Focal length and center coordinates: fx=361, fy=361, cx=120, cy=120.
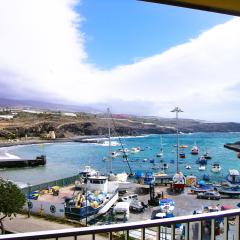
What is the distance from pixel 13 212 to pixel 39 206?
12.2 feet

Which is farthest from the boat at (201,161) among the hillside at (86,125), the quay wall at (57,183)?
the quay wall at (57,183)

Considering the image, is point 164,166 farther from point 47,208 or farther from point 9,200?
point 9,200

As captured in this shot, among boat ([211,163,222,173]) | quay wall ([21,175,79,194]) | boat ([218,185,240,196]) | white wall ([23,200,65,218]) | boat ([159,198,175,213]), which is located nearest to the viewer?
white wall ([23,200,65,218])

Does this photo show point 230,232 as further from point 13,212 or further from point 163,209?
point 163,209

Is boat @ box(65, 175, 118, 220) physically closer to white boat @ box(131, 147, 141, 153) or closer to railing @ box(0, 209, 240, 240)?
white boat @ box(131, 147, 141, 153)

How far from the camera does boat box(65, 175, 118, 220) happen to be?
13617 millimetres

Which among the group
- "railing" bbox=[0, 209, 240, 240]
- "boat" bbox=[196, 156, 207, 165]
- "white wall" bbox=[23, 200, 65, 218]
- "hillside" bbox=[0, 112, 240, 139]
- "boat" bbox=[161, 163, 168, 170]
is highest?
"hillside" bbox=[0, 112, 240, 139]

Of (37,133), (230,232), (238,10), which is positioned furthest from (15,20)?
(37,133)

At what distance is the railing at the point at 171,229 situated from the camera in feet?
3.14

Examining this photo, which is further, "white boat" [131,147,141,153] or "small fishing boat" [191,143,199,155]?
"small fishing boat" [191,143,199,155]

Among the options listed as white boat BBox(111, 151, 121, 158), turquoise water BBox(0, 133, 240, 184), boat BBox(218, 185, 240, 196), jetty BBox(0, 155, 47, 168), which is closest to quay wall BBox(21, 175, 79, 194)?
turquoise water BBox(0, 133, 240, 184)

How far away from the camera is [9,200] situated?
11.2 metres

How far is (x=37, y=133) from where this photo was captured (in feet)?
45.8

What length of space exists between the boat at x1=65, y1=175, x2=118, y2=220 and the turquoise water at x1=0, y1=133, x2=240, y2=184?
277 cm
